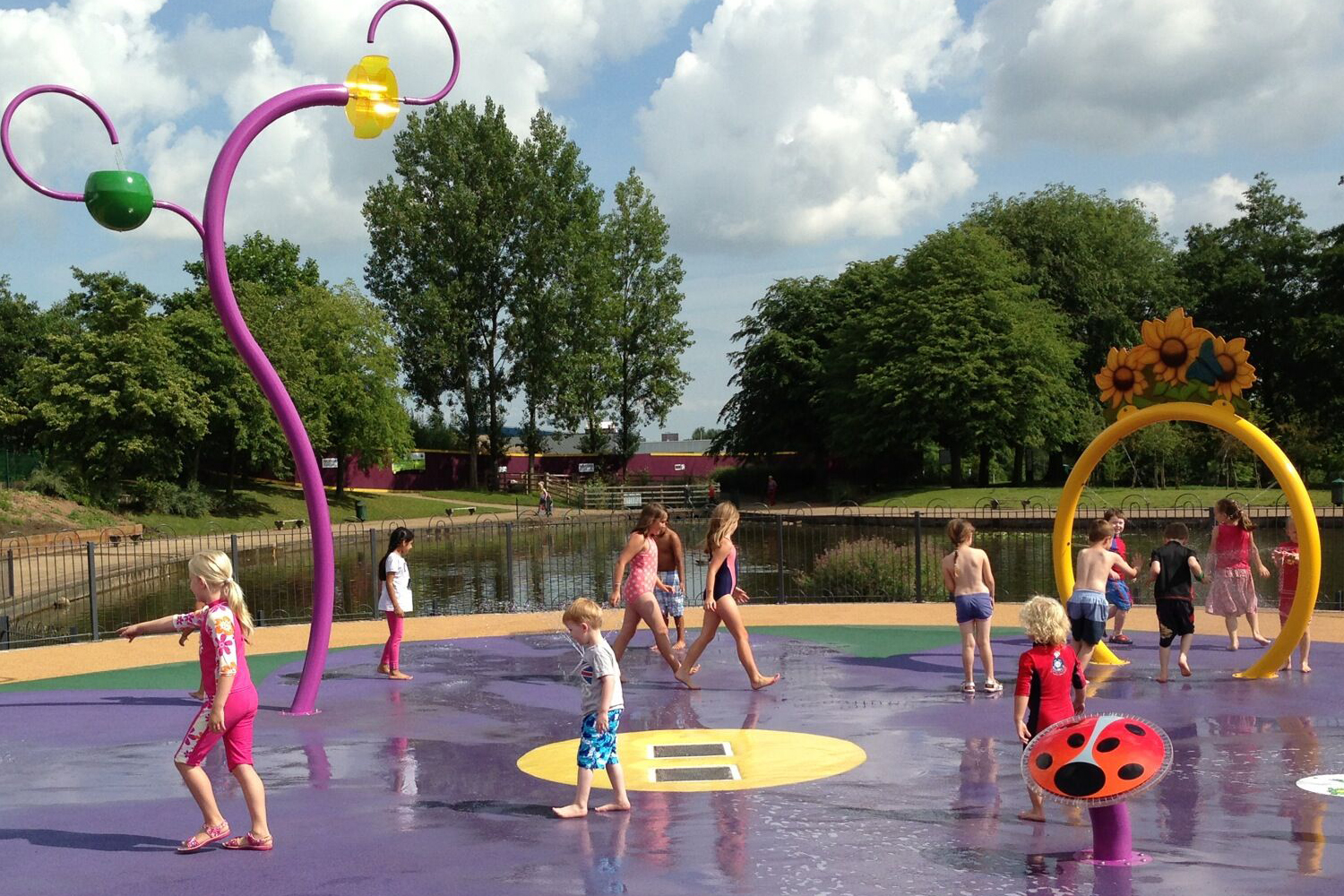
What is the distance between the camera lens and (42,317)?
68188 millimetres

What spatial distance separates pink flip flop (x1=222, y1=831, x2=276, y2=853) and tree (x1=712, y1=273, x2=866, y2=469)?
56023 millimetres

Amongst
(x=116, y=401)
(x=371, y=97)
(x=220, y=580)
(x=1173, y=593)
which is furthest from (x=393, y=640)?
(x=116, y=401)

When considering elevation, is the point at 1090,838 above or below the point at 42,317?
below

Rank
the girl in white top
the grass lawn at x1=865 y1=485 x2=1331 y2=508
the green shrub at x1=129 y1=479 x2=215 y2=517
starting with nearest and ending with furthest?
the girl in white top < the grass lawn at x1=865 y1=485 x2=1331 y2=508 < the green shrub at x1=129 y1=479 x2=215 y2=517

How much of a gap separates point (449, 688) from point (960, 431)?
45.0m

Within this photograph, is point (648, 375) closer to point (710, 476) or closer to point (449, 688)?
point (710, 476)

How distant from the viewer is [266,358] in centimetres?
1033

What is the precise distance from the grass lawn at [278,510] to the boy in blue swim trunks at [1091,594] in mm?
34423

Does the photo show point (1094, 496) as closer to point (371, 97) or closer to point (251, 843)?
point (371, 97)

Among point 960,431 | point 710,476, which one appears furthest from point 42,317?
point 960,431

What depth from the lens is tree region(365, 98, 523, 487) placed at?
60031 millimetres

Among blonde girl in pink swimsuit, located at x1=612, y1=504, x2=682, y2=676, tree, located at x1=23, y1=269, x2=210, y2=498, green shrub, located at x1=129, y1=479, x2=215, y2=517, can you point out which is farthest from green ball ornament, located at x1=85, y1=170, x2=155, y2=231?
green shrub, located at x1=129, y1=479, x2=215, y2=517

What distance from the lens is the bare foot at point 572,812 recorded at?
291 inches

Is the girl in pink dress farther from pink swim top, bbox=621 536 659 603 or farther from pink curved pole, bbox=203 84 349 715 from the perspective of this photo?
pink curved pole, bbox=203 84 349 715
